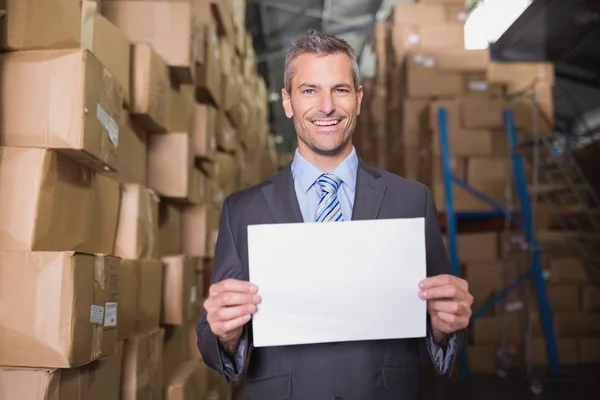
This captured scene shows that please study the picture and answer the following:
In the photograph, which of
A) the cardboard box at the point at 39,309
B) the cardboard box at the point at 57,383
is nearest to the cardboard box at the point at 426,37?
the cardboard box at the point at 57,383

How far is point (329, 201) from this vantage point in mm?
1314

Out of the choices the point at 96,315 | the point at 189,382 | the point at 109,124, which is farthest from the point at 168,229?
the point at 96,315

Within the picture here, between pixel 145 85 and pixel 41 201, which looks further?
pixel 145 85

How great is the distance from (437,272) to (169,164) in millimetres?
1608

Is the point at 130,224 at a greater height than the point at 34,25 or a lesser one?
lesser

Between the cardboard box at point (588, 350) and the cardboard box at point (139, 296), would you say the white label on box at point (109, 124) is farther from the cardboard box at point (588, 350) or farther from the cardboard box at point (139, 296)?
the cardboard box at point (588, 350)

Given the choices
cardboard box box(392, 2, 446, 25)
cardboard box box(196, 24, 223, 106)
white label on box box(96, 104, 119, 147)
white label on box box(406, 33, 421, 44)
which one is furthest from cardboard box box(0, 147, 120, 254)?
cardboard box box(392, 2, 446, 25)

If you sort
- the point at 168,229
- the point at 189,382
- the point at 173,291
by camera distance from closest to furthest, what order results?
the point at 173,291 < the point at 189,382 < the point at 168,229

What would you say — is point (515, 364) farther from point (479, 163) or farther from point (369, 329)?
point (369, 329)

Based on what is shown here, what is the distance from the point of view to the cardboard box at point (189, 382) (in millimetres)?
2470

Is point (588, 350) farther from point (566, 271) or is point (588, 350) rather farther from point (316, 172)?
point (316, 172)

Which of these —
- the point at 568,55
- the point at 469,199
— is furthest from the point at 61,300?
the point at 568,55

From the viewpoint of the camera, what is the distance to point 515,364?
4879 mm

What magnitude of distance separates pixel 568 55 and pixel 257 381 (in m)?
4.74
